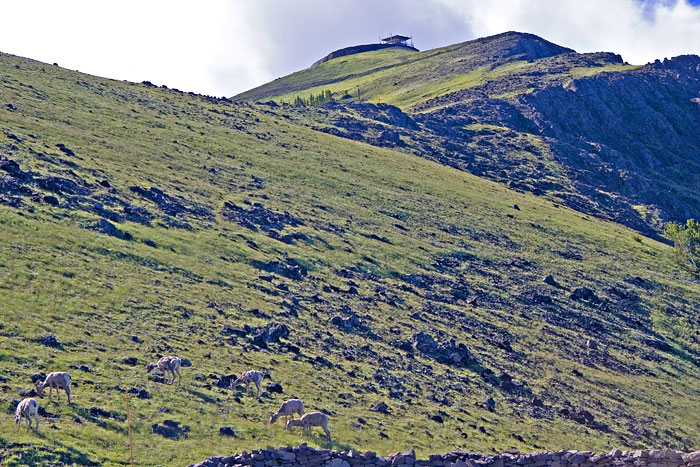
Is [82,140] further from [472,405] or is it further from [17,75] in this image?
[472,405]

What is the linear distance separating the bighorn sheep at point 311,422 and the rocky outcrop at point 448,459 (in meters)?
9.07

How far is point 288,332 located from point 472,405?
40.6 feet

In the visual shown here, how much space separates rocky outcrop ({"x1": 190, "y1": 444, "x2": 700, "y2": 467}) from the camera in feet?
81.2

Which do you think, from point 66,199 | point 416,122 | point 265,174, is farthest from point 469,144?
point 66,199

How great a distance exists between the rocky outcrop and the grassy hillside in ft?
19.4

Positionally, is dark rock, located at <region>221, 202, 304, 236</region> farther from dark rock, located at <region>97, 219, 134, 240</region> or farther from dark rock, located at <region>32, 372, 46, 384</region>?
dark rock, located at <region>32, 372, 46, 384</region>

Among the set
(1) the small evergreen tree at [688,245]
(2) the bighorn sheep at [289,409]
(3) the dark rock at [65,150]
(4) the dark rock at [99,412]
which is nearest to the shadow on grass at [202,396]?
(2) the bighorn sheep at [289,409]

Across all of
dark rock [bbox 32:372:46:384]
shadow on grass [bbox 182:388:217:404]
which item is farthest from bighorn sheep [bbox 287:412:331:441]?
dark rock [bbox 32:372:46:384]

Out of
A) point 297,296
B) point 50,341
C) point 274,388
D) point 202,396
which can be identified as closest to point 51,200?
point 297,296

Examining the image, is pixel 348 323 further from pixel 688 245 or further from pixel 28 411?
pixel 688 245

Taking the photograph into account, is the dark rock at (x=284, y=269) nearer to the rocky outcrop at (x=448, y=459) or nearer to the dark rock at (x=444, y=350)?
the dark rock at (x=444, y=350)

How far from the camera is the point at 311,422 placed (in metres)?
35.1

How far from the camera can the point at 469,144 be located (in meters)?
172

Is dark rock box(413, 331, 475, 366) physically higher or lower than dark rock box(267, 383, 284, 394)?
higher
